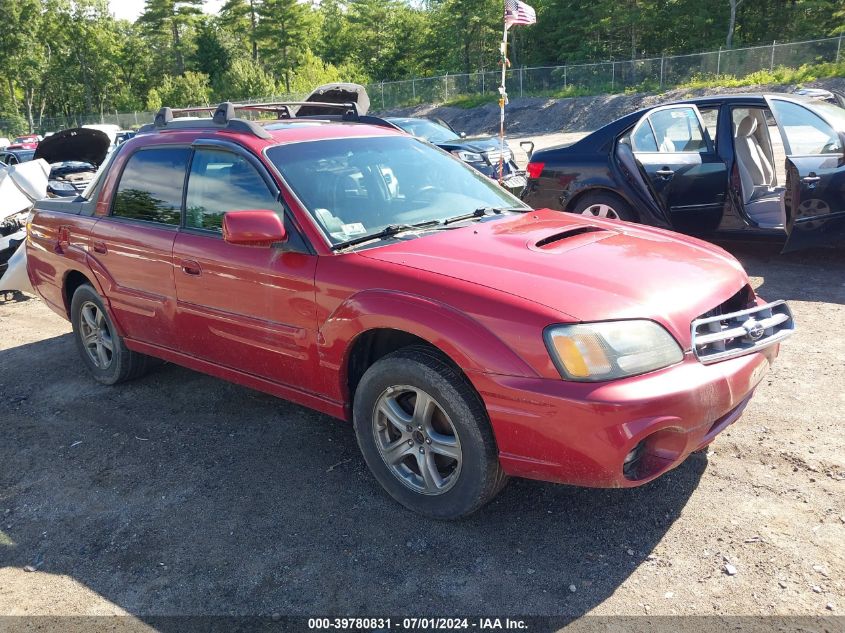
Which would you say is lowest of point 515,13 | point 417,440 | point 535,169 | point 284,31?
point 417,440

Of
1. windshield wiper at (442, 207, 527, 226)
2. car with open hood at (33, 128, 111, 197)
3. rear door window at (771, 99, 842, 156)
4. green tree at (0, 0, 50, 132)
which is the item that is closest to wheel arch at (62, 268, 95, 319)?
windshield wiper at (442, 207, 527, 226)

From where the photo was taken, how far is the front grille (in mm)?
2857

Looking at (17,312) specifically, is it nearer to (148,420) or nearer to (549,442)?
(148,420)

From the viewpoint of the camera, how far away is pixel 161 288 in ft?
13.9

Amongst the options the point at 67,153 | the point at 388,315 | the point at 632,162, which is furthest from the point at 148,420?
the point at 67,153

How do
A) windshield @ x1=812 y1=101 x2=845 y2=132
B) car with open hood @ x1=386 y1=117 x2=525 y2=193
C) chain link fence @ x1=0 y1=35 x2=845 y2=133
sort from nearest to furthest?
1. windshield @ x1=812 y1=101 x2=845 y2=132
2. car with open hood @ x1=386 y1=117 x2=525 y2=193
3. chain link fence @ x1=0 y1=35 x2=845 y2=133

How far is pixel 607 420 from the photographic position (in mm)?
2566

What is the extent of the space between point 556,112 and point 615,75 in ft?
12.9

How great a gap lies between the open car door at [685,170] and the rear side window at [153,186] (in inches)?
183

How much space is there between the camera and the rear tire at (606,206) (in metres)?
7.11

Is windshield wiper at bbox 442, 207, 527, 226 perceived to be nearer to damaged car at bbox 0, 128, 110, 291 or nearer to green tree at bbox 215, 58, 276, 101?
damaged car at bbox 0, 128, 110, 291

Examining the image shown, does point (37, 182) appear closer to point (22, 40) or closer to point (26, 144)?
point (26, 144)

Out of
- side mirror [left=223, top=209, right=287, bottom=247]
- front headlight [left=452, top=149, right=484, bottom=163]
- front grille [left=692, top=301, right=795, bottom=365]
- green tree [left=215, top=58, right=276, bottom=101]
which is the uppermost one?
green tree [left=215, top=58, right=276, bottom=101]

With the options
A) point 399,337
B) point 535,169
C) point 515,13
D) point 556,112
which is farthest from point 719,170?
point 556,112
